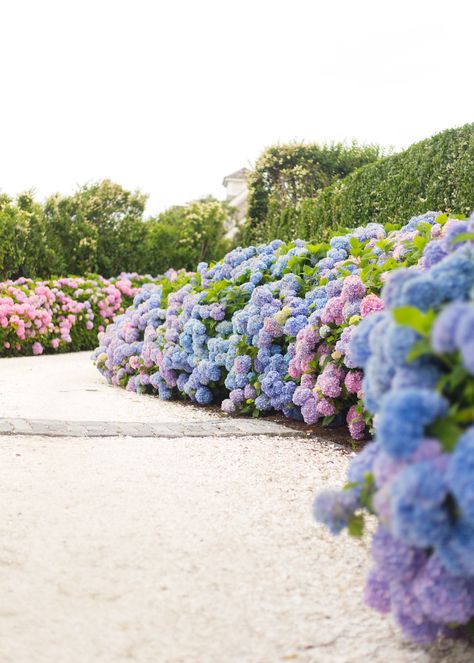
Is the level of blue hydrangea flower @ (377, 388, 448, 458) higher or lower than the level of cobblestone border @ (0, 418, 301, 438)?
higher

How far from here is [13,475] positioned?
361cm

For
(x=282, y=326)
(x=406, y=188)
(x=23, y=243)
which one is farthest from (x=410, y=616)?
(x=23, y=243)

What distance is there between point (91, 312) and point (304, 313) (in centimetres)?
817

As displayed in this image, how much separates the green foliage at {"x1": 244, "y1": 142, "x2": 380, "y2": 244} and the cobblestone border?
41.5 feet

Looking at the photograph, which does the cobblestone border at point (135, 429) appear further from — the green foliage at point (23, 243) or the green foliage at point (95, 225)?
the green foliage at point (95, 225)

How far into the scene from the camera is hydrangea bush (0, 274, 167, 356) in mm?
11047

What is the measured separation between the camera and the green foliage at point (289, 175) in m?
18.8

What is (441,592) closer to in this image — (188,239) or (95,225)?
(95,225)

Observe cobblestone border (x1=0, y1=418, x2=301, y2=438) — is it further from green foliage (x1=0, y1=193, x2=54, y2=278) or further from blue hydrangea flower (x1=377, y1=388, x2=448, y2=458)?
green foliage (x1=0, y1=193, x2=54, y2=278)

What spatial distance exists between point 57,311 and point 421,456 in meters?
11.1

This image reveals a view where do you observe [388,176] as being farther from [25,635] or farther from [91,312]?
[25,635]

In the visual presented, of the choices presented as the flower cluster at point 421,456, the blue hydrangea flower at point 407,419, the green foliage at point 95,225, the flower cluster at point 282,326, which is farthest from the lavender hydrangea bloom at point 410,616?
the green foliage at point 95,225

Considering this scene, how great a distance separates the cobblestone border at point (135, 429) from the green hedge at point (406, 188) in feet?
13.9

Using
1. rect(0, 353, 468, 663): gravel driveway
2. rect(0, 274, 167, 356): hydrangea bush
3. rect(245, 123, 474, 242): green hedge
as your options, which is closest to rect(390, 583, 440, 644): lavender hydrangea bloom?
rect(0, 353, 468, 663): gravel driveway
